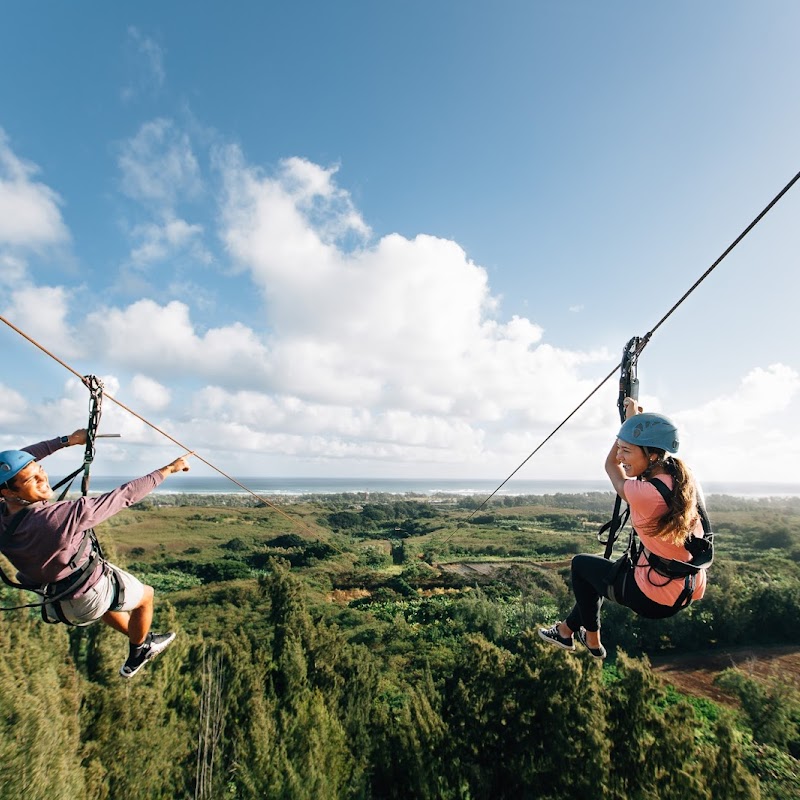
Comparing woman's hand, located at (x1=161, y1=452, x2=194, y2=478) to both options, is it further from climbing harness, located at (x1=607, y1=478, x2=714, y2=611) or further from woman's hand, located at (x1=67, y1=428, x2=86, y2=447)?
climbing harness, located at (x1=607, y1=478, x2=714, y2=611)

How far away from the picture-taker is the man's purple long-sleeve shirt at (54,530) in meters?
3.93

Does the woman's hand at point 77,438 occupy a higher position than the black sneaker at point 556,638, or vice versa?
the woman's hand at point 77,438

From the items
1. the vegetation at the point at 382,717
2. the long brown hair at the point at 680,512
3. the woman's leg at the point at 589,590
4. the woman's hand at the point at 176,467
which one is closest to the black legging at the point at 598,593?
the woman's leg at the point at 589,590

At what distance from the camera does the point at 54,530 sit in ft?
13.0

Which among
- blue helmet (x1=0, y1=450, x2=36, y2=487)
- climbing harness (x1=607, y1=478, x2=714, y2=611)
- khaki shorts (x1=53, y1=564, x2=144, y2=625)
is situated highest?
blue helmet (x1=0, y1=450, x2=36, y2=487)

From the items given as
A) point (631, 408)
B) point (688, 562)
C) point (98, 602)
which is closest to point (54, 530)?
point (98, 602)

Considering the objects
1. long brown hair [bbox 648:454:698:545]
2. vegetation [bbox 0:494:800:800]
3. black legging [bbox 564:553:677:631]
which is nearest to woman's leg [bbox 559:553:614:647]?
black legging [bbox 564:553:677:631]

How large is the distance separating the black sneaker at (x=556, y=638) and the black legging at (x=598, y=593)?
19 cm

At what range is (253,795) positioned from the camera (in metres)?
17.5

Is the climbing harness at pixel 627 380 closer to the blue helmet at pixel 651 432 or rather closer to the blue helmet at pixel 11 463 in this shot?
the blue helmet at pixel 651 432

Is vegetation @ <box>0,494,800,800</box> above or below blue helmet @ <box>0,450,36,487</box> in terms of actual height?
below

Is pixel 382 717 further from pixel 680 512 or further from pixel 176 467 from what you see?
pixel 680 512

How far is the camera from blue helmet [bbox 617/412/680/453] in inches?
137

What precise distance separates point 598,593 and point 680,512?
1.64 metres
